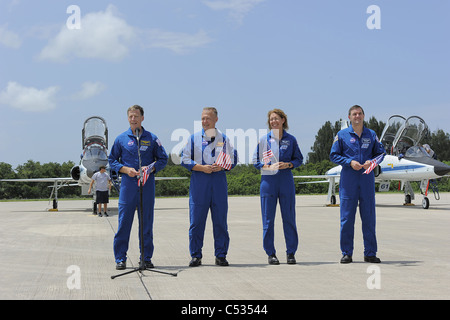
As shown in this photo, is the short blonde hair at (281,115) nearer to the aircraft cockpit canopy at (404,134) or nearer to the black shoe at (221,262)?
the black shoe at (221,262)

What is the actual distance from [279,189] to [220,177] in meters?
0.87

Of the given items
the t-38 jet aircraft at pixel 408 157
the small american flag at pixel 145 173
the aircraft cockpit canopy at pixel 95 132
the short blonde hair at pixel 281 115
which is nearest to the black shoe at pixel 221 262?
the small american flag at pixel 145 173

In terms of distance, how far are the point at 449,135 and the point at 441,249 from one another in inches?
3125

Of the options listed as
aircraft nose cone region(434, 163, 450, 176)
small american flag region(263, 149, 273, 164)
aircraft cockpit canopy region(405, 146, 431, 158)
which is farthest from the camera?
aircraft cockpit canopy region(405, 146, 431, 158)

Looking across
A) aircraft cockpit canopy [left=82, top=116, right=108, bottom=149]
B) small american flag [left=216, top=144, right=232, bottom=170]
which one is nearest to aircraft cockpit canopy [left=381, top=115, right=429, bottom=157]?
aircraft cockpit canopy [left=82, top=116, right=108, bottom=149]

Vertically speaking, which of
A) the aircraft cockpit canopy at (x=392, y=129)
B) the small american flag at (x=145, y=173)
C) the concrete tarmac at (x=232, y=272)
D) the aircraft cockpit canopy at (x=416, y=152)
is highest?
the aircraft cockpit canopy at (x=392, y=129)

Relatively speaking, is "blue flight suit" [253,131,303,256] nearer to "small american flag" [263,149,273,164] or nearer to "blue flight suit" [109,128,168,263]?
"small american flag" [263,149,273,164]

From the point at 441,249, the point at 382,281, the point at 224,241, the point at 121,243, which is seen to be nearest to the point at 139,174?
the point at 121,243

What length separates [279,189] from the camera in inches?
262

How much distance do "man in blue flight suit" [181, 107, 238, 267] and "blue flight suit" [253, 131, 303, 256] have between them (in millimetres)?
531

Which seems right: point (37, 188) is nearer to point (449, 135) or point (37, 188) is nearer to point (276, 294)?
point (276, 294)

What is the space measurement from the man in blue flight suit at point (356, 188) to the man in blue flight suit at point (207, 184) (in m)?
1.65

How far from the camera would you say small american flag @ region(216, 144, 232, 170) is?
6.25 metres

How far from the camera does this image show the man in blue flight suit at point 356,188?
675 centimetres
